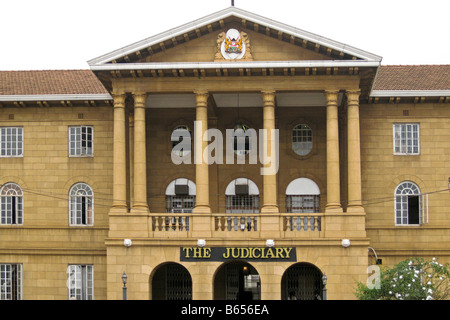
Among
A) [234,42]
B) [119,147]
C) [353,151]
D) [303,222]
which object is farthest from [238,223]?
[234,42]

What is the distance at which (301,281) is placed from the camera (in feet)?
148

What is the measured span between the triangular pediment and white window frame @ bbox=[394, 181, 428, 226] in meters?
8.43

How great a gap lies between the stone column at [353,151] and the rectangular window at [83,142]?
45.4ft

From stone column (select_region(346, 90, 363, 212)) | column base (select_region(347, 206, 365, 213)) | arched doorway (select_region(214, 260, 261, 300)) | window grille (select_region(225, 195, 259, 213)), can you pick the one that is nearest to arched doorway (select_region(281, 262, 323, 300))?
arched doorway (select_region(214, 260, 261, 300))

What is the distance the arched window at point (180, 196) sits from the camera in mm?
46031

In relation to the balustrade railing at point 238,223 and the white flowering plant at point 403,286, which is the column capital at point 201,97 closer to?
the balustrade railing at point 238,223

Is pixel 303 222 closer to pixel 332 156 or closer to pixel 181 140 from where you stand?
pixel 332 156

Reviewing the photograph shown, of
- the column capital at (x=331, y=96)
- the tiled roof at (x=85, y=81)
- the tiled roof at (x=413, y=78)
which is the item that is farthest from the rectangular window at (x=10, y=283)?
the tiled roof at (x=413, y=78)

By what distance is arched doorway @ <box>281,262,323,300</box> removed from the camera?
147 ft

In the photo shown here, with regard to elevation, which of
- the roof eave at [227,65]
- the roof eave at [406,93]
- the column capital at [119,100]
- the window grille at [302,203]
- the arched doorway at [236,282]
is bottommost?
the arched doorway at [236,282]

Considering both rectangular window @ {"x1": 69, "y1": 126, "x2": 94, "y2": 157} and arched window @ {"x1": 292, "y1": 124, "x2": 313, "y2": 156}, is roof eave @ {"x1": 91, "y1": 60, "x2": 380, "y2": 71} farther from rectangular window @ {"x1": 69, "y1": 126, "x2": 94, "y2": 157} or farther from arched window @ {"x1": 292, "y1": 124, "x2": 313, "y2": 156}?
rectangular window @ {"x1": 69, "y1": 126, "x2": 94, "y2": 157}

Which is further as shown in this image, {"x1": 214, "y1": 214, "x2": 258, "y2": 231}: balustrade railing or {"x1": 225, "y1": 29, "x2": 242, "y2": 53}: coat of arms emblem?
{"x1": 225, "y1": 29, "x2": 242, "y2": 53}: coat of arms emblem
